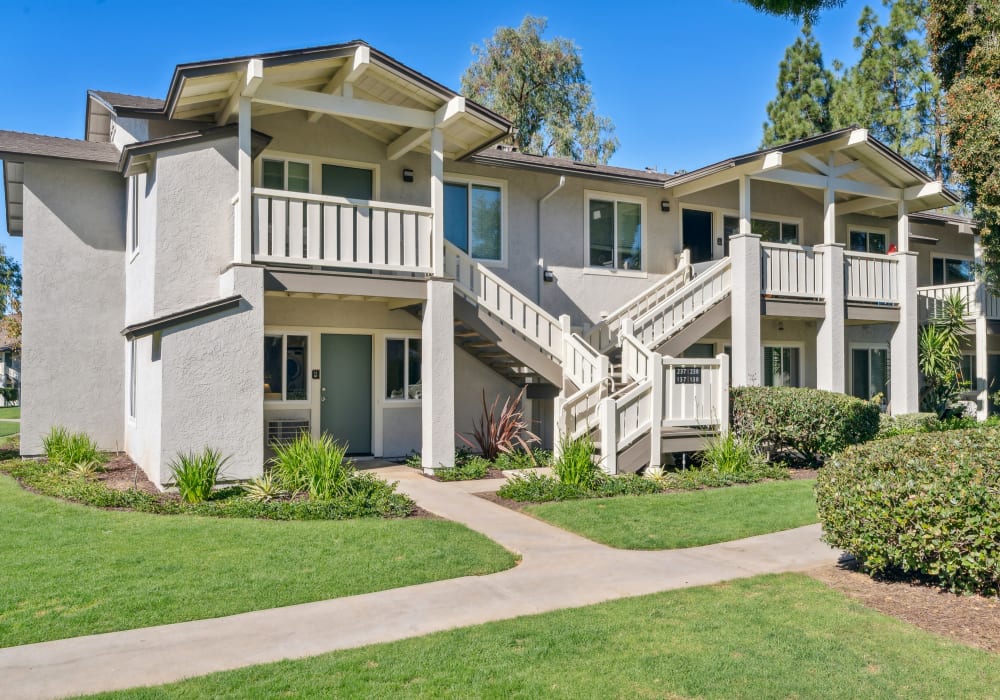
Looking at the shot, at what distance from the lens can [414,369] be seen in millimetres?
15609

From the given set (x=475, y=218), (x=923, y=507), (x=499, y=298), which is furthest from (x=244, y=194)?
(x=923, y=507)

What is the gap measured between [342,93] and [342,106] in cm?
40

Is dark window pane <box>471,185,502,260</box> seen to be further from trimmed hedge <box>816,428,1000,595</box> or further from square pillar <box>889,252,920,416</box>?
square pillar <box>889,252,920,416</box>

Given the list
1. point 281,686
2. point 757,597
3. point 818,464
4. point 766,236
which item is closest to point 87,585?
point 281,686

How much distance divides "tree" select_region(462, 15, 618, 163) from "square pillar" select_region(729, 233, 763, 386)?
2232cm

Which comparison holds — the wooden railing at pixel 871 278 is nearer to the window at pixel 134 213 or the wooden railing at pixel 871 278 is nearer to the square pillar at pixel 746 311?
the square pillar at pixel 746 311

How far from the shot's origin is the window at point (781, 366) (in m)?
19.9

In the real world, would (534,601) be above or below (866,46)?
Result: below

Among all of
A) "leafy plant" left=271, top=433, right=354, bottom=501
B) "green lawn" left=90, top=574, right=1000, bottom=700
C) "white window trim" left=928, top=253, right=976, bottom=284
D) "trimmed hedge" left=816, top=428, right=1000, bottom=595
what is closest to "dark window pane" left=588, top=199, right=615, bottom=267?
"leafy plant" left=271, top=433, right=354, bottom=501

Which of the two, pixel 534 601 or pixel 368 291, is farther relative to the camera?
pixel 368 291

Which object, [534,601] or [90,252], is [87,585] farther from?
[90,252]

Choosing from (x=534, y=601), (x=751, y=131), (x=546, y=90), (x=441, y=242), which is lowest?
(x=534, y=601)

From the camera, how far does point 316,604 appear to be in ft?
21.7

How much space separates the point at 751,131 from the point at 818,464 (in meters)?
24.1
